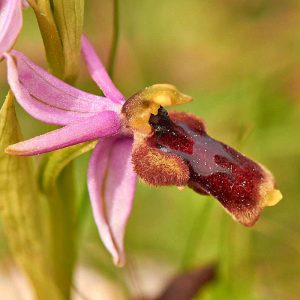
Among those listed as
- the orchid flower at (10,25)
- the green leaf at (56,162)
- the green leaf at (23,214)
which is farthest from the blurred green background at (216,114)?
the orchid flower at (10,25)

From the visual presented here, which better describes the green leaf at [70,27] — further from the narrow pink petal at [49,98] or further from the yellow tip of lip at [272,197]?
the yellow tip of lip at [272,197]

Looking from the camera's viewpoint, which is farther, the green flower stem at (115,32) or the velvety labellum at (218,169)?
the green flower stem at (115,32)

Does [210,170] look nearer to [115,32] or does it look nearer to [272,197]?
[272,197]

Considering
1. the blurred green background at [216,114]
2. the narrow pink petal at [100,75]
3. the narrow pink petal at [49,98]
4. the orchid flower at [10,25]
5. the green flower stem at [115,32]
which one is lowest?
the blurred green background at [216,114]

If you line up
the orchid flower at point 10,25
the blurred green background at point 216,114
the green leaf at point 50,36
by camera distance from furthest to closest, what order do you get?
the blurred green background at point 216,114 → the green leaf at point 50,36 → the orchid flower at point 10,25

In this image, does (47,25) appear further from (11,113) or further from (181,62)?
(181,62)

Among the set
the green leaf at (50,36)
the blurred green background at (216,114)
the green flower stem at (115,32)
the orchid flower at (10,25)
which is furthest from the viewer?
the blurred green background at (216,114)

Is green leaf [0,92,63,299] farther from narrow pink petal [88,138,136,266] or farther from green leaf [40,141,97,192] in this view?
narrow pink petal [88,138,136,266]
